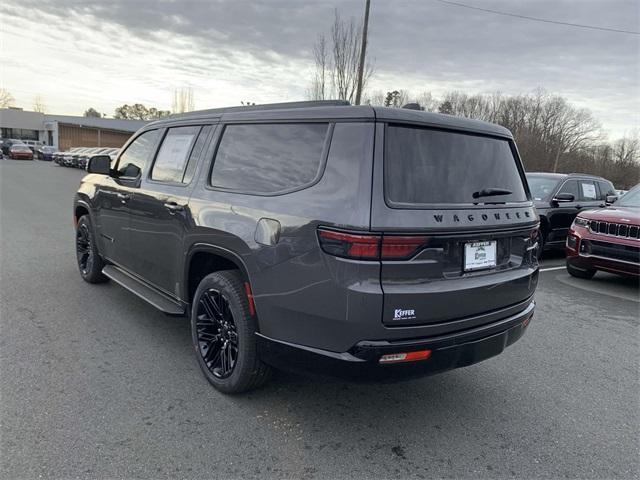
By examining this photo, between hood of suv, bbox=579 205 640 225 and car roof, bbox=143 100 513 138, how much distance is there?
4.38m

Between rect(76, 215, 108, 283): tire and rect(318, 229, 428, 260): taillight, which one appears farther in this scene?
rect(76, 215, 108, 283): tire

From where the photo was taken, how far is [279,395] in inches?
124

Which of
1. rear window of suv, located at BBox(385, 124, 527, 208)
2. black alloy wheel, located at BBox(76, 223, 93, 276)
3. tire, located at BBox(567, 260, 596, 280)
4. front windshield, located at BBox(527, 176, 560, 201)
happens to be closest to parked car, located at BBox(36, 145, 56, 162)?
black alloy wheel, located at BBox(76, 223, 93, 276)

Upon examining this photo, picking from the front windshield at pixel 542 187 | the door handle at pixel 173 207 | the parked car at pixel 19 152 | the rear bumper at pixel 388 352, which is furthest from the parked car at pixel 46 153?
the rear bumper at pixel 388 352

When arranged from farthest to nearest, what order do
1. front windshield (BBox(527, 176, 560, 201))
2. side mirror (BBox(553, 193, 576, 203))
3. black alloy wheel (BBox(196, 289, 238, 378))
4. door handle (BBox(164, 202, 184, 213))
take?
front windshield (BBox(527, 176, 560, 201)) < side mirror (BBox(553, 193, 576, 203)) < door handle (BBox(164, 202, 184, 213)) < black alloy wheel (BBox(196, 289, 238, 378))

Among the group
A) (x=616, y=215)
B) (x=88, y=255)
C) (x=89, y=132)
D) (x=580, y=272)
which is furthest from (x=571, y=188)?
(x=89, y=132)

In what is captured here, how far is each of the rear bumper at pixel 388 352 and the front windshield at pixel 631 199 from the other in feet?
19.3

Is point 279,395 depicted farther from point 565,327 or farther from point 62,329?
point 565,327

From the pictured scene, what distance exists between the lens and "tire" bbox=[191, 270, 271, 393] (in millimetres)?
2852

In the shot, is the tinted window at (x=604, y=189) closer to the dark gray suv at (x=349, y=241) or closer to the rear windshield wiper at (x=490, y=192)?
the dark gray suv at (x=349, y=241)

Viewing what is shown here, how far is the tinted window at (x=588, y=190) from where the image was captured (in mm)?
9359

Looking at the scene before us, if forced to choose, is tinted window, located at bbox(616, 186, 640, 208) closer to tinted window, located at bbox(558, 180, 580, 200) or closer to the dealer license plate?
tinted window, located at bbox(558, 180, 580, 200)

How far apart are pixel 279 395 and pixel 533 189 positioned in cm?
761

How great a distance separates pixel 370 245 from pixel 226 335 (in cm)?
139
